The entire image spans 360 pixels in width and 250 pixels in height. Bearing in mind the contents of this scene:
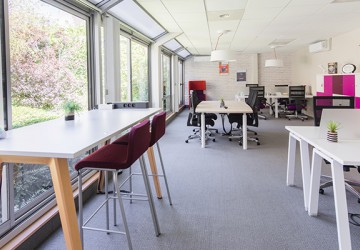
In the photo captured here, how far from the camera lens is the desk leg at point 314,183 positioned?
251cm

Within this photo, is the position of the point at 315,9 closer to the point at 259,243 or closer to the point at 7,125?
the point at 259,243

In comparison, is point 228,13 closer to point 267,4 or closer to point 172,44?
point 267,4

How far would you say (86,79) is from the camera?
3699mm

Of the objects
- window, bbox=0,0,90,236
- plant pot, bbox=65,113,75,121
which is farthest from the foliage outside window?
plant pot, bbox=65,113,75,121

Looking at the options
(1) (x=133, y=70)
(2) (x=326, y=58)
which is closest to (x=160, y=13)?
(1) (x=133, y=70)

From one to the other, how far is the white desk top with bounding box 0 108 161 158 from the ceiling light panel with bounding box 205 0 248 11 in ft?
9.54

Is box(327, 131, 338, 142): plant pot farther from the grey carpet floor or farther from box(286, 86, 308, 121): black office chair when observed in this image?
box(286, 86, 308, 121): black office chair

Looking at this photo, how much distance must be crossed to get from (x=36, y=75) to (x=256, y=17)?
425cm

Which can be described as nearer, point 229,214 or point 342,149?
point 342,149

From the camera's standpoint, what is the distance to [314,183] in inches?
101

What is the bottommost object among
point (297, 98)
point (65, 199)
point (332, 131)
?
point (65, 199)

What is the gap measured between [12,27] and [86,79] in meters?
1.40

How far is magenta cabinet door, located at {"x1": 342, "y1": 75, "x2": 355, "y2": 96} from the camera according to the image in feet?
20.1

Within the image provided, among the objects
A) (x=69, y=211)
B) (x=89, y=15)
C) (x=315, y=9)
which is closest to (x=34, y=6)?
(x=89, y=15)
